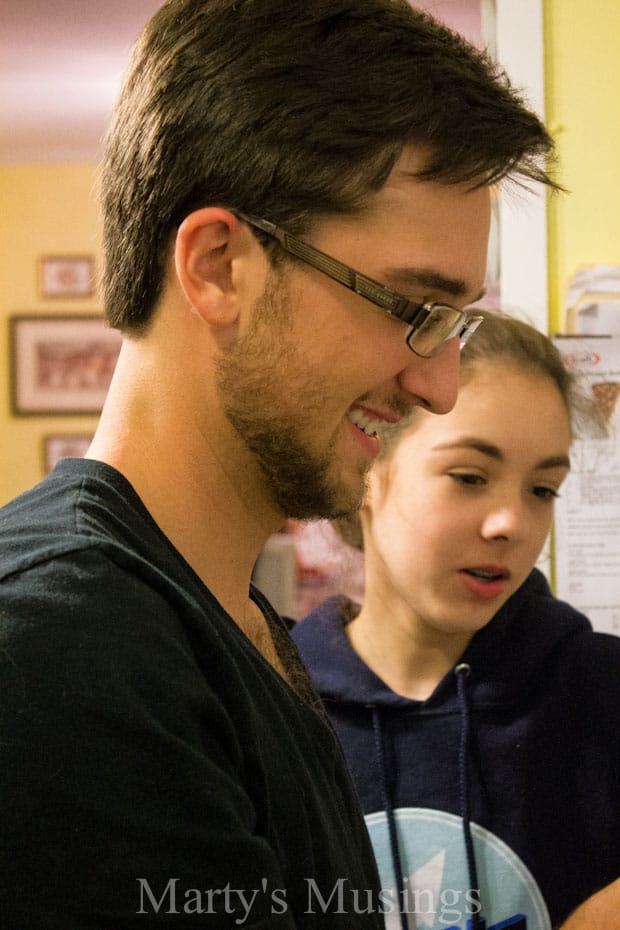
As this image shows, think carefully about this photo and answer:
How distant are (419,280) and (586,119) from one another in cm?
107

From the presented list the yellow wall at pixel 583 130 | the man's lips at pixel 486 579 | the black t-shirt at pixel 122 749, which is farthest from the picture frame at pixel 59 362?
the black t-shirt at pixel 122 749

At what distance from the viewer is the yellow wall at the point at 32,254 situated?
4.56 metres

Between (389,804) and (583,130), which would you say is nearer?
(389,804)

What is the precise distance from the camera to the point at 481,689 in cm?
125

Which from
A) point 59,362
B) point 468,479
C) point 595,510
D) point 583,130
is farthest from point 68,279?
point 468,479

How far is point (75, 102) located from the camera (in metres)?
3.72

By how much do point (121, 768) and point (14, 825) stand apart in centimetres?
6

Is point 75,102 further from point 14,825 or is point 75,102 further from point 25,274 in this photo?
point 14,825

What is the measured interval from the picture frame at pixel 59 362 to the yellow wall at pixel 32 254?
0.04 m

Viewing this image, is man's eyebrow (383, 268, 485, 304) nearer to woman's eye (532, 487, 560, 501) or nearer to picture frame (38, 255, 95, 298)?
woman's eye (532, 487, 560, 501)

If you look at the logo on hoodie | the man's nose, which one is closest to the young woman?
the logo on hoodie

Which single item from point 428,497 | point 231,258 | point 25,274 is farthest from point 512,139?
point 25,274

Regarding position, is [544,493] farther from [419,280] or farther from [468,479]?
[419,280]

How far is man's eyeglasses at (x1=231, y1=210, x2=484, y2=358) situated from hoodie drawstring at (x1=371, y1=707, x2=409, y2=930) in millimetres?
596
